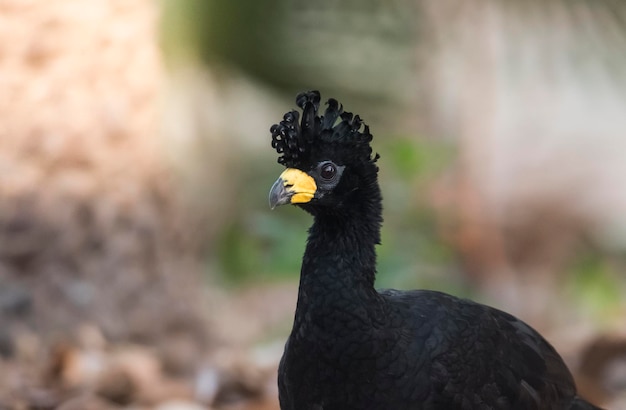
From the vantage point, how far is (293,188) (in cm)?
320

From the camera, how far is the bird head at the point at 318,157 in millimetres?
3219

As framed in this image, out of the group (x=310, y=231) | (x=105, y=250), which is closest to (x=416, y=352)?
(x=310, y=231)

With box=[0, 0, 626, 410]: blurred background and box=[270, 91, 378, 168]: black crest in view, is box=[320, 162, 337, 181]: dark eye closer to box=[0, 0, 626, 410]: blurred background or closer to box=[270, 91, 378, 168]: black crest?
box=[270, 91, 378, 168]: black crest

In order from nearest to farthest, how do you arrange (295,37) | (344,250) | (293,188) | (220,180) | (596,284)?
1. (293,188)
2. (344,250)
3. (295,37)
4. (596,284)
5. (220,180)

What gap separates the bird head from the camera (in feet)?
10.6

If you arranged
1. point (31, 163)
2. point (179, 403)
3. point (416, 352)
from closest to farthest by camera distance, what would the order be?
point (416, 352), point (179, 403), point (31, 163)

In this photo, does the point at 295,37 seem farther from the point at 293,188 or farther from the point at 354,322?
the point at 354,322

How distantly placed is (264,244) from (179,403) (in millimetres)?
2244

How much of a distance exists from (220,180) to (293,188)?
4.27 m

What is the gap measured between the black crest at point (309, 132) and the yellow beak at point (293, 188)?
0.17ft

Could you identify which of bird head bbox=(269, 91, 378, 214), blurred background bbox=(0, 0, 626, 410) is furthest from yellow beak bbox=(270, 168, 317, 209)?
blurred background bbox=(0, 0, 626, 410)

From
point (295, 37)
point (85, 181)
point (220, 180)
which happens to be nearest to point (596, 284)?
point (220, 180)

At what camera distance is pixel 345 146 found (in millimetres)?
3295

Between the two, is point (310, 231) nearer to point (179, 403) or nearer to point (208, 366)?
point (179, 403)
